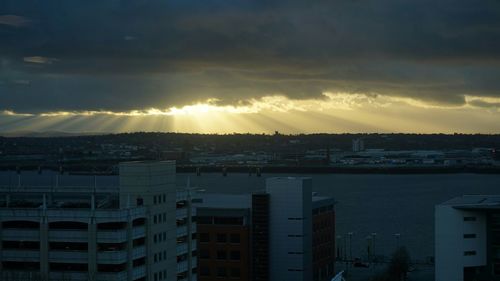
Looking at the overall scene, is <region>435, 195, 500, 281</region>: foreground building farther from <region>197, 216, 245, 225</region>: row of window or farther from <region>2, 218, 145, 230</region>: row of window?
<region>2, 218, 145, 230</region>: row of window

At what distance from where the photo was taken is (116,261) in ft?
49.1

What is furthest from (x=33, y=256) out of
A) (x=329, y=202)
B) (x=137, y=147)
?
(x=137, y=147)

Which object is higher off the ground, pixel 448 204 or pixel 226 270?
pixel 448 204

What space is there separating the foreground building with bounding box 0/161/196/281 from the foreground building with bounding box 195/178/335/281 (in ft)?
21.5

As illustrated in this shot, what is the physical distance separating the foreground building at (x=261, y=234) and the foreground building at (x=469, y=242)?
4935 millimetres

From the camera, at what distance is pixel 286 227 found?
79.5 feet

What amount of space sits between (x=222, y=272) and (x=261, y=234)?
1.47 m

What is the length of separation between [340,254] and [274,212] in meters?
9.92

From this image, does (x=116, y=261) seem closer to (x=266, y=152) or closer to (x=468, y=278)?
(x=468, y=278)

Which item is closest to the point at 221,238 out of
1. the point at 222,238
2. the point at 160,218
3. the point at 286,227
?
the point at 222,238

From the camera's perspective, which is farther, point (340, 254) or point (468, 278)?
point (340, 254)

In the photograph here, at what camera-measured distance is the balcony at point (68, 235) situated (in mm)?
15102

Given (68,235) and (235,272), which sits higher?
(68,235)

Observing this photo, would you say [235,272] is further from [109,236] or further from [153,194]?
[109,236]
